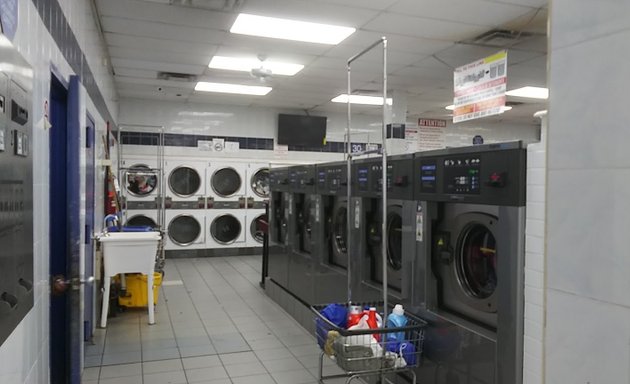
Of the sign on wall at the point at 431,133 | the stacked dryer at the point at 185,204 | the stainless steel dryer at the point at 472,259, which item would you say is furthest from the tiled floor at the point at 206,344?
the sign on wall at the point at 431,133

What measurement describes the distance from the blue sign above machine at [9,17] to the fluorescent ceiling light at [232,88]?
635cm

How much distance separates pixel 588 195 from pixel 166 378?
3440mm

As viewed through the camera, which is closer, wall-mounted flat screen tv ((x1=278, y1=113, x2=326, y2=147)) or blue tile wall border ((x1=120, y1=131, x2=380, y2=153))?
blue tile wall border ((x1=120, y1=131, x2=380, y2=153))

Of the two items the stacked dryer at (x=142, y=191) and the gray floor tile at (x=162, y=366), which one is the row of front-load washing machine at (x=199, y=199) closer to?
the stacked dryer at (x=142, y=191)

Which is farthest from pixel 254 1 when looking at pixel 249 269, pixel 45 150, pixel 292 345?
pixel 249 269

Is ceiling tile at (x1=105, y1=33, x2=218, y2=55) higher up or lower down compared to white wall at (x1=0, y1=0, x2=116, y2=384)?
higher up

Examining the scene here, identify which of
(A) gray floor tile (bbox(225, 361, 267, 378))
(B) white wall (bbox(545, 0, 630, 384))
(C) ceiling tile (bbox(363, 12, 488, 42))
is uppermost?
(C) ceiling tile (bbox(363, 12, 488, 42))

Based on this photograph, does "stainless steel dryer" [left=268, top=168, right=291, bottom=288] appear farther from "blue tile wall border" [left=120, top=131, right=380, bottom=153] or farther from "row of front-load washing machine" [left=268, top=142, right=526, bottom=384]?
"blue tile wall border" [left=120, top=131, right=380, bottom=153]

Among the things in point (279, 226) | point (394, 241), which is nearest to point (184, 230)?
point (279, 226)

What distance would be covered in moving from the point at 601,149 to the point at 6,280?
5.33 feet

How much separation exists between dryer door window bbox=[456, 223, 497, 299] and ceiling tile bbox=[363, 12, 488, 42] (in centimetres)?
264

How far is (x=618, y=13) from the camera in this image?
3.20 ft

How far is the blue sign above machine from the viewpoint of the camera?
1277mm

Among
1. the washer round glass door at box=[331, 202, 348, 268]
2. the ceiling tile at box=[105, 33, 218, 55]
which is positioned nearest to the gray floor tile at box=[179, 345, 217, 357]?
the washer round glass door at box=[331, 202, 348, 268]
